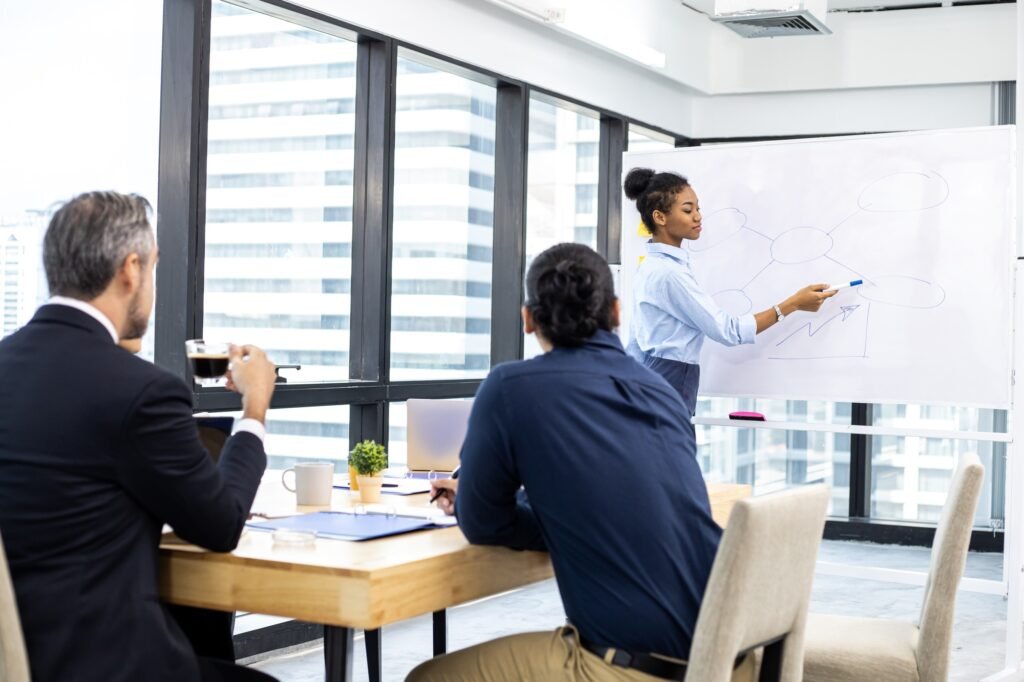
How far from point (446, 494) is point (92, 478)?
745 millimetres

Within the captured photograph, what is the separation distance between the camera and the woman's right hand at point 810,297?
4246mm

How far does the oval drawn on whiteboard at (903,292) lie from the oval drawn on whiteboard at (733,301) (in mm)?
439

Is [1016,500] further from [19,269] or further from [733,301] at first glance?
[19,269]

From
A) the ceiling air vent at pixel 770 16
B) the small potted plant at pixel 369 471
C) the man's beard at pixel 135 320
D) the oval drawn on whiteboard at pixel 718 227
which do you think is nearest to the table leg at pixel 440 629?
the small potted plant at pixel 369 471

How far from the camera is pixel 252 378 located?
206cm

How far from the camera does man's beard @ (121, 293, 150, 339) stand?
1873 mm

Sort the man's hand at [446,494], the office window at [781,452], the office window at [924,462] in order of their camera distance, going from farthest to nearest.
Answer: the office window at [781,452] < the office window at [924,462] < the man's hand at [446,494]

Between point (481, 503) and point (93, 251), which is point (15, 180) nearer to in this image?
point (93, 251)

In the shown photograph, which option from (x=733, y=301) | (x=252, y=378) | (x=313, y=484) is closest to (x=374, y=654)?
(x=313, y=484)

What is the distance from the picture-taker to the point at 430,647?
434 cm

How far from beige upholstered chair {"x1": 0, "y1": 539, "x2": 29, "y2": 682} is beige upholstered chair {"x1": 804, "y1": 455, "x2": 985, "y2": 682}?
153 cm

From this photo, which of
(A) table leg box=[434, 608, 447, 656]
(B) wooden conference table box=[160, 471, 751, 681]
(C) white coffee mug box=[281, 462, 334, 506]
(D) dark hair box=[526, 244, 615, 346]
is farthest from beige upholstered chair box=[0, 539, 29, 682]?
(A) table leg box=[434, 608, 447, 656]

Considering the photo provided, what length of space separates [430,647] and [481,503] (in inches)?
98.4

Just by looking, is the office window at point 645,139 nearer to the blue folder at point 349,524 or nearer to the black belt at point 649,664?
the blue folder at point 349,524
